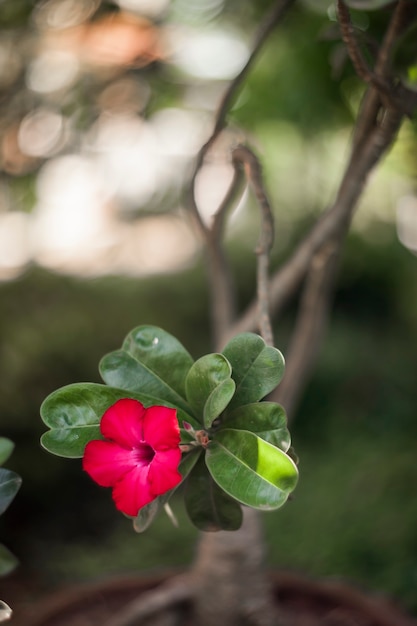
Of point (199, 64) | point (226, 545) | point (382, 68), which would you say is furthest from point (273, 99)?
point (226, 545)

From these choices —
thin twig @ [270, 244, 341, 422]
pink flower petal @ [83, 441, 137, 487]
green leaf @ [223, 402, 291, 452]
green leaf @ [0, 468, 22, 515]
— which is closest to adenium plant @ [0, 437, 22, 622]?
green leaf @ [0, 468, 22, 515]

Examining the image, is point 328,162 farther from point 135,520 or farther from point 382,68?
point 135,520

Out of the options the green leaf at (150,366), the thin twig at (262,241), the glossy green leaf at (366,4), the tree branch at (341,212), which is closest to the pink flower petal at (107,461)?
the green leaf at (150,366)

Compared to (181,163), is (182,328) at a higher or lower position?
lower

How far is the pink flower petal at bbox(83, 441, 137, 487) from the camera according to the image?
616mm

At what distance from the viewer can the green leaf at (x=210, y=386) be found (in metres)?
0.64

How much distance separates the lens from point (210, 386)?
672 mm

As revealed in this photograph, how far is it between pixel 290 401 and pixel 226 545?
31 cm

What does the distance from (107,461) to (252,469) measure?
14 centimetres

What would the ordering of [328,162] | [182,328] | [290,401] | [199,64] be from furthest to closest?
[328,162]
[182,328]
[199,64]
[290,401]

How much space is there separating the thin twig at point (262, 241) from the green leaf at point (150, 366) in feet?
0.38

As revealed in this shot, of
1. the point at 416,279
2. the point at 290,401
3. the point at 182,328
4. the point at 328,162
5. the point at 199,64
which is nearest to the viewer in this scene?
the point at 290,401

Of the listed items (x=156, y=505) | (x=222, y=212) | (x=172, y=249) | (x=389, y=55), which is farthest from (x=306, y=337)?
(x=172, y=249)

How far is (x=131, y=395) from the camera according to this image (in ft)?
2.29
